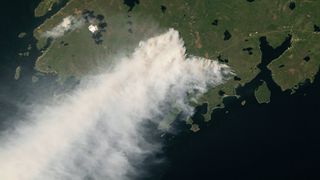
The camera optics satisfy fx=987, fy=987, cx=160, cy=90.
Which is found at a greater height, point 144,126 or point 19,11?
point 19,11

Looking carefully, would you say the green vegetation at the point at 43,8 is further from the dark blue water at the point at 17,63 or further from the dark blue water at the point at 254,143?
the dark blue water at the point at 254,143

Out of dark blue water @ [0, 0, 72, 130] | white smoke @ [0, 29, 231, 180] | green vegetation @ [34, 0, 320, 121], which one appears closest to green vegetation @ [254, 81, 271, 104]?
green vegetation @ [34, 0, 320, 121]

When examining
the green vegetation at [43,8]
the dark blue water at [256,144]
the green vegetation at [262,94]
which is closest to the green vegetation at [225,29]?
the green vegetation at [43,8]

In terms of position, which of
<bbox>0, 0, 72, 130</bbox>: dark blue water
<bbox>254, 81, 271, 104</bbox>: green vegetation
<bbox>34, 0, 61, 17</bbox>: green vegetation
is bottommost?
<bbox>254, 81, 271, 104</bbox>: green vegetation

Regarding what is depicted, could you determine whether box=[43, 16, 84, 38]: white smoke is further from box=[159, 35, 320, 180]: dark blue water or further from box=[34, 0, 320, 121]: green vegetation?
box=[159, 35, 320, 180]: dark blue water

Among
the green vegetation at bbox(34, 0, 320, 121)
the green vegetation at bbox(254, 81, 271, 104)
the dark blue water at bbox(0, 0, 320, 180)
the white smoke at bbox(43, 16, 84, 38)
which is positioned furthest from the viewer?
the white smoke at bbox(43, 16, 84, 38)

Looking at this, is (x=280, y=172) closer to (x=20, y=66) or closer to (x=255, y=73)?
(x=255, y=73)

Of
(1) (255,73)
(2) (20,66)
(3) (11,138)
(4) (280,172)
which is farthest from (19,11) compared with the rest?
(4) (280,172)

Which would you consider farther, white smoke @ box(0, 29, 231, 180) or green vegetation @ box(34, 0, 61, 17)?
green vegetation @ box(34, 0, 61, 17)
